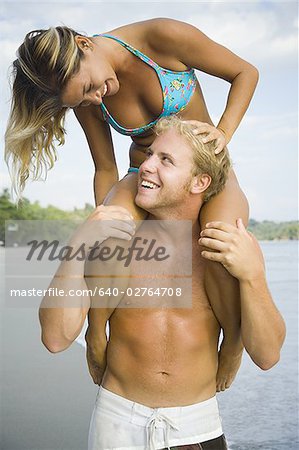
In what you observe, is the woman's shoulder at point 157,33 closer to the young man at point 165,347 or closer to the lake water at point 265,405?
the young man at point 165,347

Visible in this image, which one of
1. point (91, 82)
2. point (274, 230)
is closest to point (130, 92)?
point (91, 82)

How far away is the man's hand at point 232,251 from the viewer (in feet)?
5.14

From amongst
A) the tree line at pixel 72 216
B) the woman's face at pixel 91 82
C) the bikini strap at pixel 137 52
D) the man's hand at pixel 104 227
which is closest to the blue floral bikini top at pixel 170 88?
the bikini strap at pixel 137 52

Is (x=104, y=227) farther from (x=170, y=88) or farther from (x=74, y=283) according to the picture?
(x=170, y=88)

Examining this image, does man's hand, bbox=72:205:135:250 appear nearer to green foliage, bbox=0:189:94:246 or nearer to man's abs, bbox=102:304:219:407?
man's abs, bbox=102:304:219:407

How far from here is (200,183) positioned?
1.73m

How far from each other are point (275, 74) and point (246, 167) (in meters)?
1.81

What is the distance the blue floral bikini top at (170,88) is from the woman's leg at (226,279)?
0.24m

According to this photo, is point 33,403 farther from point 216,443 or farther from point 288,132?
point 288,132

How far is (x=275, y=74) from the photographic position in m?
13.5

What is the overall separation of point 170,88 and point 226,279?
0.51m

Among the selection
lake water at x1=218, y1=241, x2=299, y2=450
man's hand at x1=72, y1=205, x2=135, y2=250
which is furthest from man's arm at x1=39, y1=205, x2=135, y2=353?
lake water at x1=218, y1=241, x2=299, y2=450

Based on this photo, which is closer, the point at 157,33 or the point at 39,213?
the point at 157,33

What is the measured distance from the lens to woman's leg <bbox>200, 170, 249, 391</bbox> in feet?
5.47
